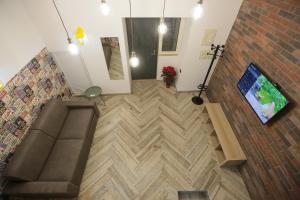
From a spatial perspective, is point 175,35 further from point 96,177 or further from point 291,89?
point 96,177

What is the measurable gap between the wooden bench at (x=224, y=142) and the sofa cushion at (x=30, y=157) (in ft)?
11.0

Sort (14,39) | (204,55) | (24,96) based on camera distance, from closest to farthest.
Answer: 1. (14,39)
2. (24,96)
3. (204,55)

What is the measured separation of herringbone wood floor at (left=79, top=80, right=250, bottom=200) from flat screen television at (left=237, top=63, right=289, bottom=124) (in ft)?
4.39

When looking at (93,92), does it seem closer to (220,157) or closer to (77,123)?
(77,123)

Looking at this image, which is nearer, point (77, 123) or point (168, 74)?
point (77, 123)

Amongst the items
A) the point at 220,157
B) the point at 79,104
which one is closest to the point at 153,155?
the point at 220,157

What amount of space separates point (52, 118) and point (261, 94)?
12.7 feet

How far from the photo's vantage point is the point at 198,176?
9.85 ft

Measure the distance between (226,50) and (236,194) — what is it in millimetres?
3111

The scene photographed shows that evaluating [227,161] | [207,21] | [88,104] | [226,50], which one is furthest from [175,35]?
[227,161]

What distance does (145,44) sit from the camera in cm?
432

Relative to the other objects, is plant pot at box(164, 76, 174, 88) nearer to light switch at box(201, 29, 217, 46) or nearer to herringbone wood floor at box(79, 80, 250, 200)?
herringbone wood floor at box(79, 80, 250, 200)

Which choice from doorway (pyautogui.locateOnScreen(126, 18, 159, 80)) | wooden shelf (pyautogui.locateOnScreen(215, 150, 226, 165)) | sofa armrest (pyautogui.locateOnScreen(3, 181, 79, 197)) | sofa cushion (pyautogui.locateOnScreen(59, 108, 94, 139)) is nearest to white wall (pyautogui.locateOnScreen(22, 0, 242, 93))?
doorway (pyautogui.locateOnScreen(126, 18, 159, 80))

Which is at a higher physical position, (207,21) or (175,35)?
(175,35)
